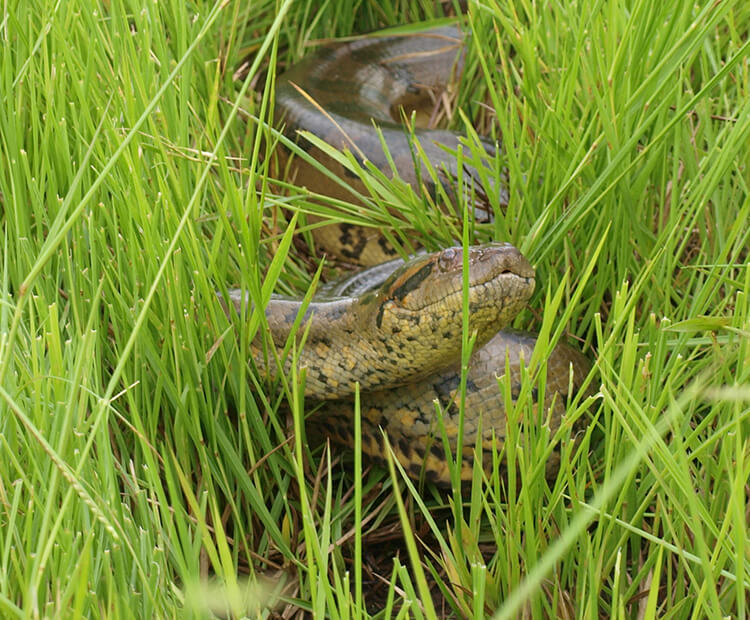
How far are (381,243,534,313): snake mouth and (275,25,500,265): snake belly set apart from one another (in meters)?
0.39

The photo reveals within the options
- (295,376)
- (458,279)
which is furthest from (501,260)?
(295,376)

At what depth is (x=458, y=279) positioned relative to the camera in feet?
6.06

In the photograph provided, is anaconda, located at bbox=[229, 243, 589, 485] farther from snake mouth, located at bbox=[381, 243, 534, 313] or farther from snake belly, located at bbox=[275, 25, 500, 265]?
snake belly, located at bbox=[275, 25, 500, 265]

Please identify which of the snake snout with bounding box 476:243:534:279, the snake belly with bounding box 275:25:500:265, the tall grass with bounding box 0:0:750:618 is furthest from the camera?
the snake belly with bounding box 275:25:500:265

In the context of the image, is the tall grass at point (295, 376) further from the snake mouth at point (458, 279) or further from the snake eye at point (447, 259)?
the snake eye at point (447, 259)

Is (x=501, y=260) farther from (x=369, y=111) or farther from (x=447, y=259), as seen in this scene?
(x=369, y=111)

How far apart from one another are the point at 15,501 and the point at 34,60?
1229 mm

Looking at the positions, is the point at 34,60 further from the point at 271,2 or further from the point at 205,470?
the point at 271,2

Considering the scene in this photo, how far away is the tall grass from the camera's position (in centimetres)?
139

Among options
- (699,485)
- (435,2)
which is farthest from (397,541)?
(435,2)

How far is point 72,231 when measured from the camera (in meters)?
1.98

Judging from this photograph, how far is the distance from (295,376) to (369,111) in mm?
2158

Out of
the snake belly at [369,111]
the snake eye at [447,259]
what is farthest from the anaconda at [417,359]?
the snake belly at [369,111]

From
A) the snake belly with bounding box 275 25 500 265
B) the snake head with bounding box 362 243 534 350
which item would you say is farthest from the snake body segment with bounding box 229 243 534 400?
the snake belly with bounding box 275 25 500 265
